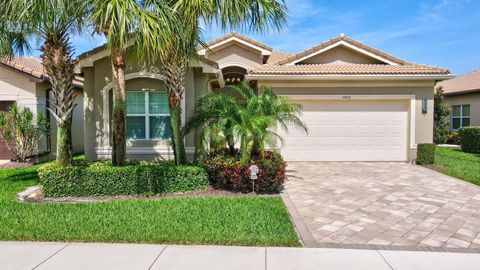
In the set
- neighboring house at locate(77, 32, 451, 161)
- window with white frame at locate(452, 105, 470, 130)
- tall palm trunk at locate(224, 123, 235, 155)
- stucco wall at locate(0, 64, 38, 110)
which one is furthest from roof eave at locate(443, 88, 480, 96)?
stucco wall at locate(0, 64, 38, 110)

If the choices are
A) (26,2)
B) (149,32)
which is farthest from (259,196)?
(26,2)

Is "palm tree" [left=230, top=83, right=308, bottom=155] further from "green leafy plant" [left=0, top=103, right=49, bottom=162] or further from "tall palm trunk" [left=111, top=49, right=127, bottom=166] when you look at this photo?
"green leafy plant" [left=0, top=103, right=49, bottom=162]

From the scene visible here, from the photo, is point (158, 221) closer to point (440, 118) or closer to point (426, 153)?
point (426, 153)

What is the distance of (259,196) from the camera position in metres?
7.92

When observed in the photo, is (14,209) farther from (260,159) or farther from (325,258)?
(325,258)

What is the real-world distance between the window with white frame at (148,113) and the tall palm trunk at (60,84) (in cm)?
241

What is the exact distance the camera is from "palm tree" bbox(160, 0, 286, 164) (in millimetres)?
7574

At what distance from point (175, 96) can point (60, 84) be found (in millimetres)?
3066

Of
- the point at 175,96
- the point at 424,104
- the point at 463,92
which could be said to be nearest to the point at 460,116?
the point at 463,92

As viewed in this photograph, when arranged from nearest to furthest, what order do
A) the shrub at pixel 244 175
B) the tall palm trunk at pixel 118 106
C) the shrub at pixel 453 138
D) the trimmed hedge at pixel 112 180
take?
the trimmed hedge at pixel 112 180 → the shrub at pixel 244 175 → the tall palm trunk at pixel 118 106 → the shrub at pixel 453 138

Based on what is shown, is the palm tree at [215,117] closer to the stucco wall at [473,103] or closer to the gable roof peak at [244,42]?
the gable roof peak at [244,42]

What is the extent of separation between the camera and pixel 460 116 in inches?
840

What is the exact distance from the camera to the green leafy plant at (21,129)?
12914 millimetres

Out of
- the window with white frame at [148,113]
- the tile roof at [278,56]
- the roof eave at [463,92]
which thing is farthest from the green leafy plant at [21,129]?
the roof eave at [463,92]
